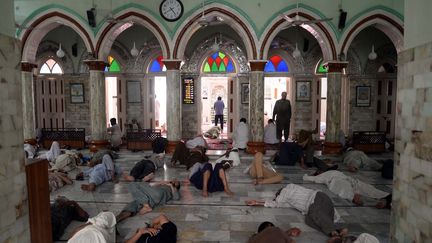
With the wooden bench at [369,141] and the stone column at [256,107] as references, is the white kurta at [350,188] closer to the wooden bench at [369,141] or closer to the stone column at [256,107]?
the stone column at [256,107]

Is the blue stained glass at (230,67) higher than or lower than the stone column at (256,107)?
higher

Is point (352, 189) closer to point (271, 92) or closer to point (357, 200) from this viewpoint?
point (357, 200)

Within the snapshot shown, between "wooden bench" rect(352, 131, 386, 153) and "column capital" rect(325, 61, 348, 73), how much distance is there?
196 cm

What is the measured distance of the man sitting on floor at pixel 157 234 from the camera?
3.16 m

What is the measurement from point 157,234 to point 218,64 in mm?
8734

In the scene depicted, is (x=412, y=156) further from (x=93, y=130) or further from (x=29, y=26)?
(x=29, y=26)

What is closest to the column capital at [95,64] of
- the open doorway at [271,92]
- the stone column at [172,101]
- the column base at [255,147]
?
the stone column at [172,101]

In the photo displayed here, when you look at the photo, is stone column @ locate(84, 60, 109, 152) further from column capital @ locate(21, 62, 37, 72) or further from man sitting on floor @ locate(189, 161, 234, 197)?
man sitting on floor @ locate(189, 161, 234, 197)

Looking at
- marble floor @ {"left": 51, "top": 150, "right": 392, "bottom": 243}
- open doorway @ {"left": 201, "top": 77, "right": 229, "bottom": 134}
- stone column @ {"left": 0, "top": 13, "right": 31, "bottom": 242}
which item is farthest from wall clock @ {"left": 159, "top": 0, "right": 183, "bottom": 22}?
open doorway @ {"left": 201, "top": 77, "right": 229, "bottom": 134}

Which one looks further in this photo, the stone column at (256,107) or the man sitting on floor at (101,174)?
the stone column at (256,107)

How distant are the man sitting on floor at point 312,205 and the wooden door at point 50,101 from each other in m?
9.33

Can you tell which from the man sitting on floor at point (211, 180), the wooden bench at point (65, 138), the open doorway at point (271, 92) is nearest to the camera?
the man sitting on floor at point (211, 180)

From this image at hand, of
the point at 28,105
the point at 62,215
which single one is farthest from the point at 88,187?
the point at 28,105

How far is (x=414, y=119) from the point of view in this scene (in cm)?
269
